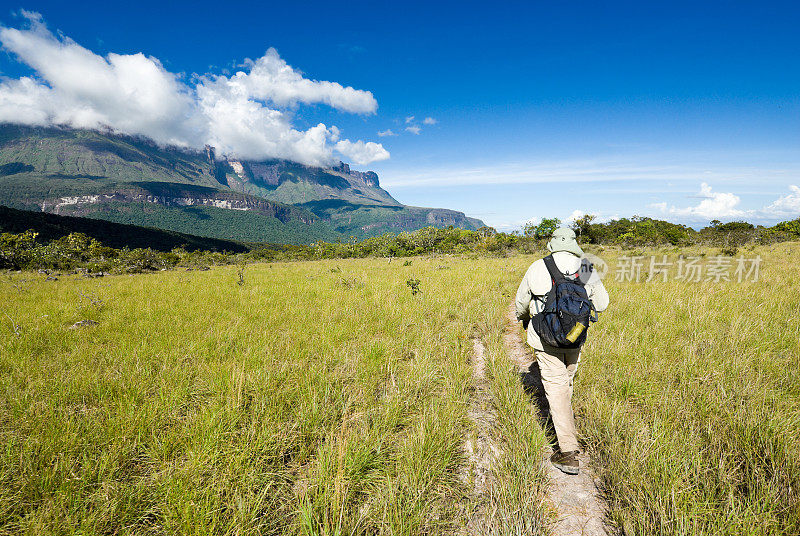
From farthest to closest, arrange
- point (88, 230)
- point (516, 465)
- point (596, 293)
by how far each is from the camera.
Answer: point (88, 230) < point (596, 293) < point (516, 465)

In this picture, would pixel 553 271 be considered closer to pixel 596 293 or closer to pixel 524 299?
pixel 524 299

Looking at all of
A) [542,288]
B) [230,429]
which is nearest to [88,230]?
[230,429]

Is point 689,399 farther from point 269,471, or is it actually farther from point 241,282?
point 241,282

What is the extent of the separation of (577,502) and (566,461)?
36 cm

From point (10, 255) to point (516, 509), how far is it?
3465 cm

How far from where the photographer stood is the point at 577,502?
2354mm

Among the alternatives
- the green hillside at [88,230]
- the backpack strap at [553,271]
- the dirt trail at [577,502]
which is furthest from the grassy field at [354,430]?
the green hillside at [88,230]

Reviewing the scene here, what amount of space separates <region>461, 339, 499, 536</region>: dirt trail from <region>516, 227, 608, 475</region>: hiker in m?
0.62

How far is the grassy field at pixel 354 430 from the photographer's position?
197cm

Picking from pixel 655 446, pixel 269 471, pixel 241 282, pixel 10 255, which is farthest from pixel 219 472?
pixel 10 255

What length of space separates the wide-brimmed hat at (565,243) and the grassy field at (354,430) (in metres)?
1.70

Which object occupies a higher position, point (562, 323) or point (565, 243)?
A: point (565, 243)

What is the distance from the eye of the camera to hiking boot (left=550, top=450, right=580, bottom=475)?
2.62 metres

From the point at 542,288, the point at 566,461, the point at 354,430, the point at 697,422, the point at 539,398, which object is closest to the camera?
the point at 566,461
